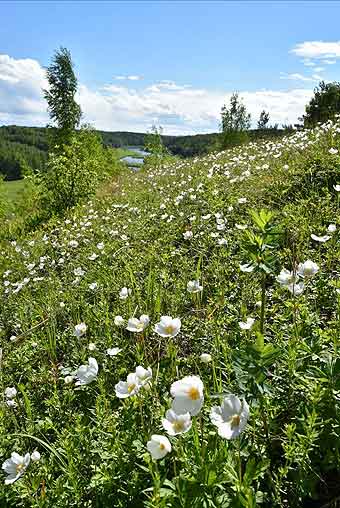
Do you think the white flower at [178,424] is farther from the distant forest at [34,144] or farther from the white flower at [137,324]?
the distant forest at [34,144]

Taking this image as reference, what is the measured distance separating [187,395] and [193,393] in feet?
0.08

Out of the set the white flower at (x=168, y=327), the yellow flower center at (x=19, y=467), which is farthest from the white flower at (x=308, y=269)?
the yellow flower center at (x=19, y=467)

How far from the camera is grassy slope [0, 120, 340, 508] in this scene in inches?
67.0

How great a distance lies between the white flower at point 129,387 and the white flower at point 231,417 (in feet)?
1.95

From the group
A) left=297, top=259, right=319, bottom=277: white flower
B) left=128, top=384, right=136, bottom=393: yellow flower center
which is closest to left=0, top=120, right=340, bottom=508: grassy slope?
left=128, top=384, right=136, bottom=393: yellow flower center

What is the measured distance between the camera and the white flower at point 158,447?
1517 millimetres

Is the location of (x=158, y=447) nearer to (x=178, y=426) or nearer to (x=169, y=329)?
(x=178, y=426)

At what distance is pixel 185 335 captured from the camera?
3129 mm

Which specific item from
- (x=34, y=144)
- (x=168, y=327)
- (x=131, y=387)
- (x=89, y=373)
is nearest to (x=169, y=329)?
(x=168, y=327)

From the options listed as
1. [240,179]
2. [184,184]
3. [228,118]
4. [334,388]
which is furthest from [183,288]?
[228,118]

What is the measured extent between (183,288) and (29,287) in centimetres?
276

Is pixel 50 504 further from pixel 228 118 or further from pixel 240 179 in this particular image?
pixel 228 118

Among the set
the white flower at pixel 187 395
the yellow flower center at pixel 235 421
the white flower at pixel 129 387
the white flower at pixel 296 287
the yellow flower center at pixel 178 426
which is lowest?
the white flower at pixel 129 387

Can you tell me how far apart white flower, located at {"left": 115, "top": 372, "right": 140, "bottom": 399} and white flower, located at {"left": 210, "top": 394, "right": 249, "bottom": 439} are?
1.95ft
